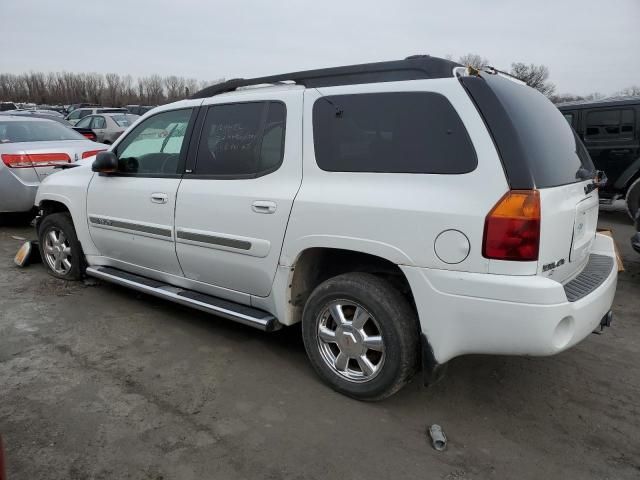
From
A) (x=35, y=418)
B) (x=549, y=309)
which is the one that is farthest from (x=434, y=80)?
(x=35, y=418)

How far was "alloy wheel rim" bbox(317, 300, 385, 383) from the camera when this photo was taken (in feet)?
9.31

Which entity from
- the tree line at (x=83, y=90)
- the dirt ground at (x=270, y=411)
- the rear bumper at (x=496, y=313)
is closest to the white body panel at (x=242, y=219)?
the dirt ground at (x=270, y=411)

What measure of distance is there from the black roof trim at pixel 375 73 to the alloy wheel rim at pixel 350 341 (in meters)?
1.29

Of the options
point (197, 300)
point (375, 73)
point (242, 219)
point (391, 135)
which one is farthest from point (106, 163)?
point (391, 135)

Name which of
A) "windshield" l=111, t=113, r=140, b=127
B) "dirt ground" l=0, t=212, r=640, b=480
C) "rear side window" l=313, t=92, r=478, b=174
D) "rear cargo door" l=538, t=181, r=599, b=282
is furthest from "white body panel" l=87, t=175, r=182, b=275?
"windshield" l=111, t=113, r=140, b=127

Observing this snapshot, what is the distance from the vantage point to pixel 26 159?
6781 millimetres

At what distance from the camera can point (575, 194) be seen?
106 inches

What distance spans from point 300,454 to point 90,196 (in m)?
3.06

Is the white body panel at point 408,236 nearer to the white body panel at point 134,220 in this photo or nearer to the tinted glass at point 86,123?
the white body panel at point 134,220

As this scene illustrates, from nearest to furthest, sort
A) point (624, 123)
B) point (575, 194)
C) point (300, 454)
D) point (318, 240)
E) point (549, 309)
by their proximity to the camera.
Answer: point (549, 309)
point (300, 454)
point (575, 194)
point (318, 240)
point (624, 123)

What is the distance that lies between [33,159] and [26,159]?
0.28ft

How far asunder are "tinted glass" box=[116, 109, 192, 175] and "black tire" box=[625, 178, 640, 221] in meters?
6.96

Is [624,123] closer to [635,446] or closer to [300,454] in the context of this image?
[635,446]

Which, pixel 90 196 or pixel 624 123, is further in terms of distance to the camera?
pixel 624 123
